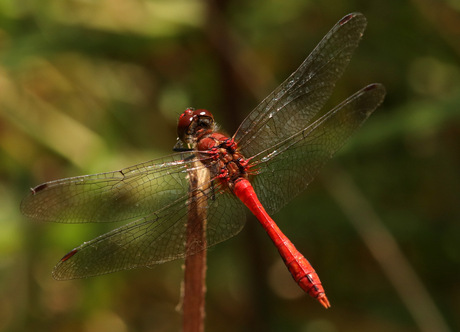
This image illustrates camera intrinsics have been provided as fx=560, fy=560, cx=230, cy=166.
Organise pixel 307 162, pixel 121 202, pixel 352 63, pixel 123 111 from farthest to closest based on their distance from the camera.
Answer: pixel 123 111 < pixel 352 63 < pixel 307 162 < pixel 121 202

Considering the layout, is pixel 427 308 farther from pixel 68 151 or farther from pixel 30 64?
pixel 30 64

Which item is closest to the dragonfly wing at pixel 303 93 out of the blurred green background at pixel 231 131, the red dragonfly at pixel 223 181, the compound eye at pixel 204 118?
the red dragonfly at pixel 223 181

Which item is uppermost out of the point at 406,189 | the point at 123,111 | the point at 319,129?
the point at 123,111

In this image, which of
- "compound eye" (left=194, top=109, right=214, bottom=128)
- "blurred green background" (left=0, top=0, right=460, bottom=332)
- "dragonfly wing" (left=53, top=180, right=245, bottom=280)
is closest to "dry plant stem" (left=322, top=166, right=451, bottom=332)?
"blurred green background" (left=0, top=0, right=460, bottom=332)

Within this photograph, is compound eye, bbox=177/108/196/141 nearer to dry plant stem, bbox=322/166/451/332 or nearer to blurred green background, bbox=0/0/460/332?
blurred green background, bbox=0/0/460/332

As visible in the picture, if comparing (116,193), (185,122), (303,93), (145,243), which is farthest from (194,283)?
(303,93)

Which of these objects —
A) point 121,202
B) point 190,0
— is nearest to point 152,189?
point 121,202
